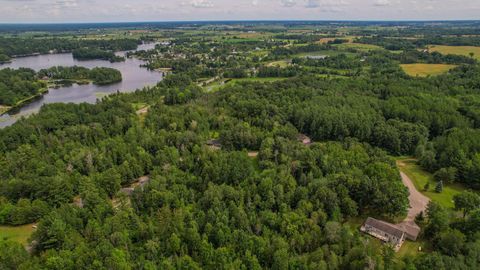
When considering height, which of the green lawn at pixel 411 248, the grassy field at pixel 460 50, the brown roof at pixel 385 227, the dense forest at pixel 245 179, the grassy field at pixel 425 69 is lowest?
the green lawn at pixel 411 248

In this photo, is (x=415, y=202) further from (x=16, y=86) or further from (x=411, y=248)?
(x=16, y=86)

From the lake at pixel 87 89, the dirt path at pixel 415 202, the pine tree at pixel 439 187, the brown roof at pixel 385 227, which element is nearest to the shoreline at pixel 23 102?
the lake at pixel 87 89

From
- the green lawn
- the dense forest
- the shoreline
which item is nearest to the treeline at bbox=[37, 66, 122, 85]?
the shoreline

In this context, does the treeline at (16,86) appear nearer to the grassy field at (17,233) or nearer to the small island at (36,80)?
the small island at (36,80)

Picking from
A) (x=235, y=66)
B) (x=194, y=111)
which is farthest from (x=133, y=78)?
(x=194, y=111)

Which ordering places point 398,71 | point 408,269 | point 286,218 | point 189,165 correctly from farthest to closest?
1. point 398,71
2. point 189,165
3. point 286,218
4. point 408,269

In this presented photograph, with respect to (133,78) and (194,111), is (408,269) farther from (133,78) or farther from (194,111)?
(133,78)

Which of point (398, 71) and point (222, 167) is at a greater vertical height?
point (398, 71)

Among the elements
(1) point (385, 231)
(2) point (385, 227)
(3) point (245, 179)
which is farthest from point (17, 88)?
(1) point (385, 231)
